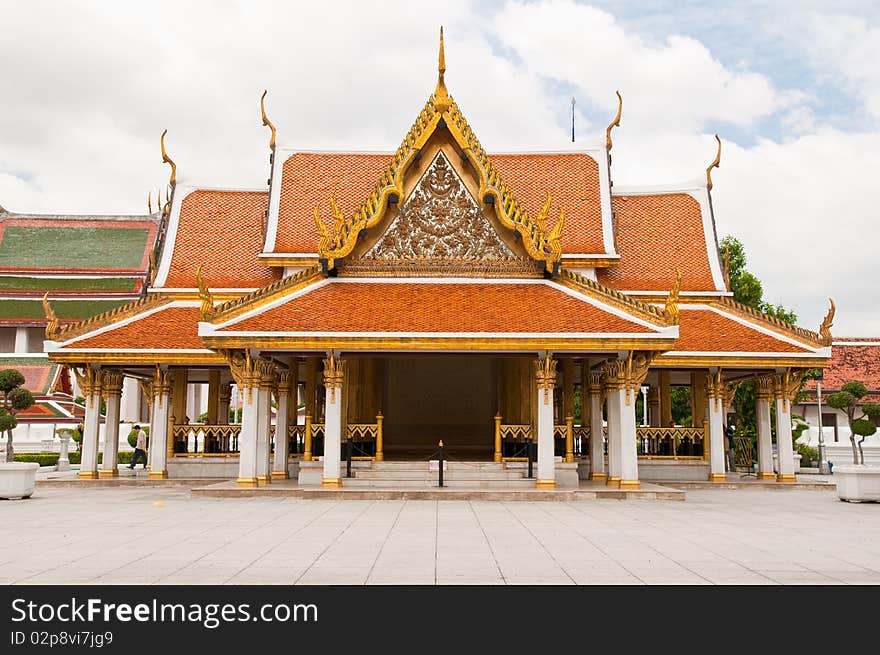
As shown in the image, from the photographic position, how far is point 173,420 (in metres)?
20.1

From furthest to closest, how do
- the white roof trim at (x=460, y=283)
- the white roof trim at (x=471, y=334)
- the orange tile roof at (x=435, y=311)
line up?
1. the white roof trim at (x=460, y=283)
2. the orange tile roof at (x=435, y=311)
3. the white roof trim at (x=471, y=334)

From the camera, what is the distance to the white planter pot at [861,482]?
14750 millimetres

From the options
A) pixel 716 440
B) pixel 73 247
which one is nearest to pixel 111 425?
pixel 716 440

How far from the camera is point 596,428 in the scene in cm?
1791

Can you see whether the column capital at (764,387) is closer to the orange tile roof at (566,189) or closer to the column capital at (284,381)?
the orange tile roof at (566,189)

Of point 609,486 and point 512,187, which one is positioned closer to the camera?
point 609,486

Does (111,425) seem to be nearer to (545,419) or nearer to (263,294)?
(263,294)

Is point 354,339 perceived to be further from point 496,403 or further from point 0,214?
point 0,214

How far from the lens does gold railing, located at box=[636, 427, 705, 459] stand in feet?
63.9

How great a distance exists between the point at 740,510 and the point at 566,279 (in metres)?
5.72

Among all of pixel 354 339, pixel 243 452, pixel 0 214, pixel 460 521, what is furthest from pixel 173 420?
pixel 0 214

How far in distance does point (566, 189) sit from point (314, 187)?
6479mm

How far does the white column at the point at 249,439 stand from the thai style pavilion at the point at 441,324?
0.04 m

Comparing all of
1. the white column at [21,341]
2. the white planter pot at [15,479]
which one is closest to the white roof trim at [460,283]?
the white planter pot at [15,479]
